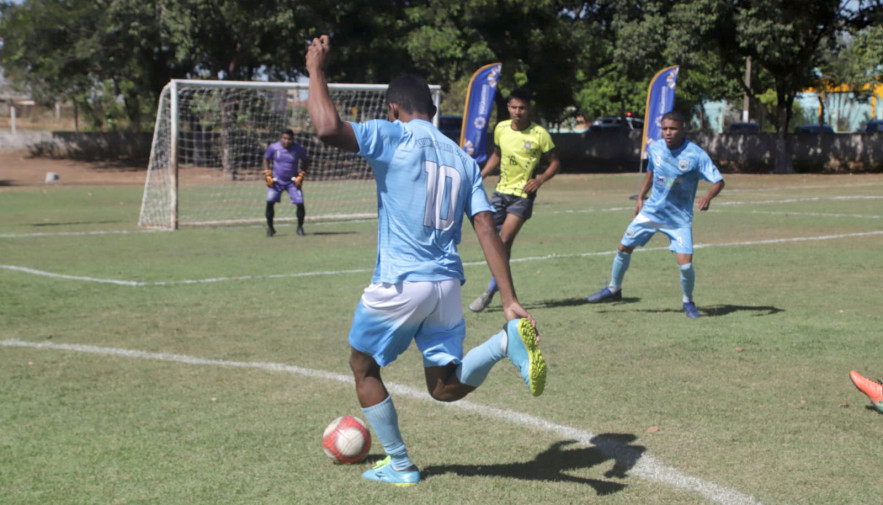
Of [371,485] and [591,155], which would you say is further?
[591,155]

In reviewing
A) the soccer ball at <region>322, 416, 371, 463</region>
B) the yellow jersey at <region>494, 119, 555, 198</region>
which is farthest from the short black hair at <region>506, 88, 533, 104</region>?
the soccer ball at <region>322, 416, 371, 463</region>

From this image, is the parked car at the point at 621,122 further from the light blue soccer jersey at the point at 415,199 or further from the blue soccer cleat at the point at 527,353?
the blue soccer cleat at the point at 527,353

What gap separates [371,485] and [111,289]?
23.4ft

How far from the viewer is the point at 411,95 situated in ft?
14.8

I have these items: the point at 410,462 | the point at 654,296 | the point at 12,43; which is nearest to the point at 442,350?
the point at 410,462

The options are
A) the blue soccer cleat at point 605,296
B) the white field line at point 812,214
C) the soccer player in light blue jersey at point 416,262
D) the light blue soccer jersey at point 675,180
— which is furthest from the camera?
the white field line at point 812,214

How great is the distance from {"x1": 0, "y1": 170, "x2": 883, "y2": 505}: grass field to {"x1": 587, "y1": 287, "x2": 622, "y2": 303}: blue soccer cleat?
14 centimetres

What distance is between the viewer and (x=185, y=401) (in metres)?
6.13

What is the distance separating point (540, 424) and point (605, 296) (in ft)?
14.6

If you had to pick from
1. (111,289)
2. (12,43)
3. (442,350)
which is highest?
(12,43)

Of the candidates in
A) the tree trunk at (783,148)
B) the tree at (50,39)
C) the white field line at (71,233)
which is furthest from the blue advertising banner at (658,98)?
the tree at (50,39)

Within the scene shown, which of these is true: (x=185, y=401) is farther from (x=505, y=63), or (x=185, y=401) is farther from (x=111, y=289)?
(x=505, y=63)

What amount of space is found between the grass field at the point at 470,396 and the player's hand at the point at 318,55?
197 centimetres

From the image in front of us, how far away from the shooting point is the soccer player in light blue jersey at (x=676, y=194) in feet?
29.9
